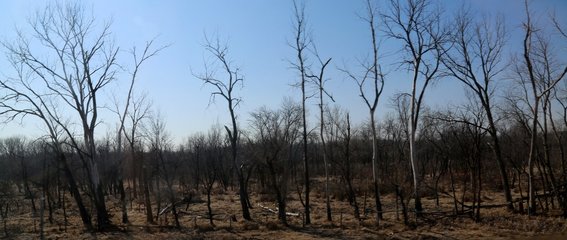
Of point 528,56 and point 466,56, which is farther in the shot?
point 466,56

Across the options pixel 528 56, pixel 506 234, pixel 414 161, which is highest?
pixel 528 56

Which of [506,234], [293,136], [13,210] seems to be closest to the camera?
[506,234]

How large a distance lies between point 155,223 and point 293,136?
1073 centimetres

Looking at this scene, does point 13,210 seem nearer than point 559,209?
No

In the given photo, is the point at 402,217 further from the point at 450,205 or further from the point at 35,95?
the point at 35,95

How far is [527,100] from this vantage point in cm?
2178

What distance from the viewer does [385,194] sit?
115ft

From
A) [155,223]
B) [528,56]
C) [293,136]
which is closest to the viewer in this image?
[528,56]

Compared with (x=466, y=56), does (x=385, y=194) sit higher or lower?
lower

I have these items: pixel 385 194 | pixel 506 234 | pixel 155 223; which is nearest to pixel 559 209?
pixel 506 234

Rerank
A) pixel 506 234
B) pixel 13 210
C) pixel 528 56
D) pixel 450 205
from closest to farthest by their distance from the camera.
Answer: pixel 506 234 < pixel 528 56 < pixel 450 205 < pixel 13 210

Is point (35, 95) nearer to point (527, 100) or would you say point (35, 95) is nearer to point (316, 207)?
point (316, 207)

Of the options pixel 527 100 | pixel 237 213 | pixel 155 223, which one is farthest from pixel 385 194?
pixel 155 223

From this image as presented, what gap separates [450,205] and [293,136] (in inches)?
400
